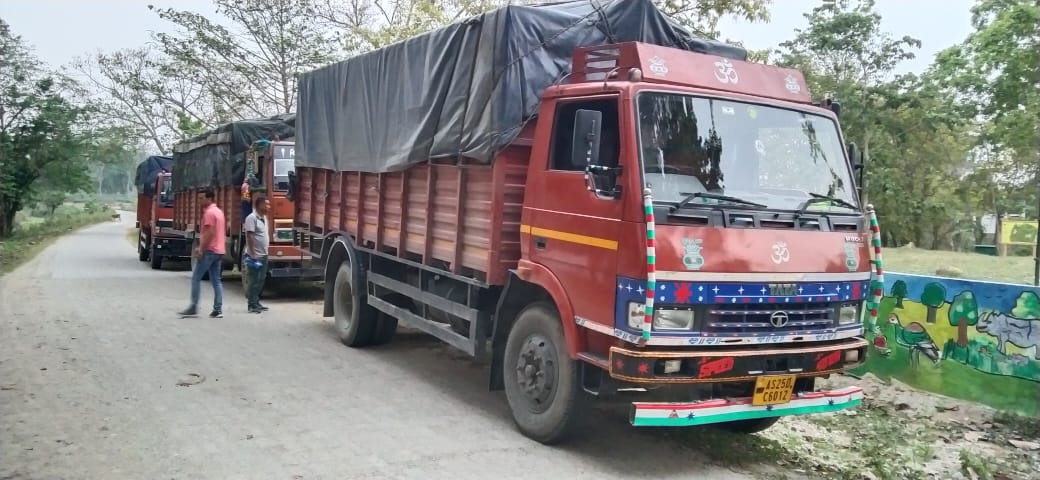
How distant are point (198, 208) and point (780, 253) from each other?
47.5 feet

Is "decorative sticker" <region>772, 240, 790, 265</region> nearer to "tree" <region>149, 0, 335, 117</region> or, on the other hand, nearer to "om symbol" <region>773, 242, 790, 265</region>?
"om symbol" <region>773, 242, 790, 265</region>

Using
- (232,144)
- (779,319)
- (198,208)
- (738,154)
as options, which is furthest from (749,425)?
(198,208)


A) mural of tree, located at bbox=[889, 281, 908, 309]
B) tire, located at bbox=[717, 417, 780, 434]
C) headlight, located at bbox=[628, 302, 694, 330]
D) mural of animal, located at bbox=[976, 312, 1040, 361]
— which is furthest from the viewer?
mural of tree, located at bbox=[889, 281, 908, 309]

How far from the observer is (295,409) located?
19.9 ft

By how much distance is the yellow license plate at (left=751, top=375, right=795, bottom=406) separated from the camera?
4.74 m

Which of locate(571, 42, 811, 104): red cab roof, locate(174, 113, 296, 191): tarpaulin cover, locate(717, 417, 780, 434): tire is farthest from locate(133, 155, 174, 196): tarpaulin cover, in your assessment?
locate(717, 417, 780, 434): tire

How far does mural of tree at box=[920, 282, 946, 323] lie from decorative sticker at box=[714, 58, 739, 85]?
375cm

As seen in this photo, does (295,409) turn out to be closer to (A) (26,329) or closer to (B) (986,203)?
(A) (26,329)

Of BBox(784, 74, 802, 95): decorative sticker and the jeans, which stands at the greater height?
BBox(784, 74, 802, 95): decorative sticker

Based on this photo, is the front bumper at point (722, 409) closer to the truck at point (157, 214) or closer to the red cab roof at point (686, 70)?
the red cab roof at point (686, 70)

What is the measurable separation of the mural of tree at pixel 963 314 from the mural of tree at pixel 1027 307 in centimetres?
36

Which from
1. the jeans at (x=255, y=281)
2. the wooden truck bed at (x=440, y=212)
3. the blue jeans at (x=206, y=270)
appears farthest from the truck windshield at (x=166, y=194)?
the wooden truck bed at (x=440, y=212)

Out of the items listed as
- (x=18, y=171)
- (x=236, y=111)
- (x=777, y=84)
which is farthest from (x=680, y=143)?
(x=18, y=171)

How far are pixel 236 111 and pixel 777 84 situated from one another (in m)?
25.0
